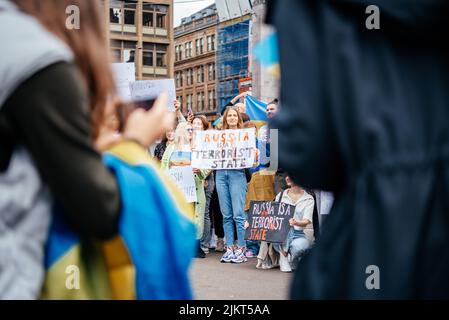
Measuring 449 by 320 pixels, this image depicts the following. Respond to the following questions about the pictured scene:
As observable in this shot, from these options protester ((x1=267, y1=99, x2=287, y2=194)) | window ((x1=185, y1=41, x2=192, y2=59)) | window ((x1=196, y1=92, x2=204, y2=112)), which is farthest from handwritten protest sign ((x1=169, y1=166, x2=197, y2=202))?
window ((x1=185, y1=41, x2=192, y2=59))

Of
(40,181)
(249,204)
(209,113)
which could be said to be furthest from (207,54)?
(40,181)

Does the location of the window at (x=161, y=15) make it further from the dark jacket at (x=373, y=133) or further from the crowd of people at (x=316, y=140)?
the dark jacket at (x=373, y=133)

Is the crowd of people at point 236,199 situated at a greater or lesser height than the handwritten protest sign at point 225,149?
lesser

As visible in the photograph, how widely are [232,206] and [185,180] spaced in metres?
0.86

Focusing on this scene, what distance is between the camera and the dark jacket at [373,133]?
4.46 ft

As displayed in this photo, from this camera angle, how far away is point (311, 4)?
1465 mm

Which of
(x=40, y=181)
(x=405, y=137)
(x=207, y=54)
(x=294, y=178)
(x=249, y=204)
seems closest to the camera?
(x=405, y=137)

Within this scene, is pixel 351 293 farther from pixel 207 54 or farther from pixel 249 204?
pixel 207 54

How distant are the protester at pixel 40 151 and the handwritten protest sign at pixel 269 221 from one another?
279 inches

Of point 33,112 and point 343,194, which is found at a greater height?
point 33,112

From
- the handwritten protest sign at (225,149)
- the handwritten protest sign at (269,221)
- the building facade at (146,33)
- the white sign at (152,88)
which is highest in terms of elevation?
the building facade at (146,33)

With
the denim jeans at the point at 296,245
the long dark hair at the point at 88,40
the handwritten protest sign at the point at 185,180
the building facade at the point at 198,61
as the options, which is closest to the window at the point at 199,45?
the building facade at the point at 198,61

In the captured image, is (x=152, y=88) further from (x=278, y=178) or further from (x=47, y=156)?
(x=47, y=156)

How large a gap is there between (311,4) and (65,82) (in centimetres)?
55
